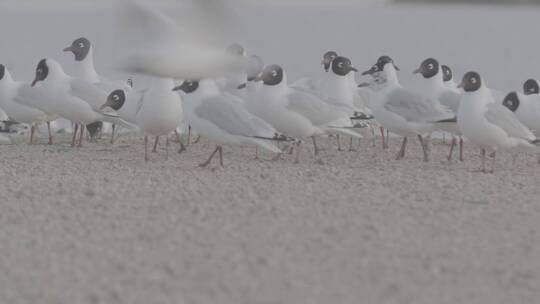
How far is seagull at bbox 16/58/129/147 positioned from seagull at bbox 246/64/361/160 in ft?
5.18

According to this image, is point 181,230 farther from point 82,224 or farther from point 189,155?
point 189,155

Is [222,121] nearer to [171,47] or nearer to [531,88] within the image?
[171,47]

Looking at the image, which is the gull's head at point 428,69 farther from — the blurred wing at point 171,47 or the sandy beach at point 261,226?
the blurred wing at point 171,47

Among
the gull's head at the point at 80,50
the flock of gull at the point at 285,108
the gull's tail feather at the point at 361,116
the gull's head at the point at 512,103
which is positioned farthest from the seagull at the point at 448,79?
the gull's head at the point at 80,50

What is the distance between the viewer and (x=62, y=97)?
11188 mm

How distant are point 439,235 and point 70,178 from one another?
10.6 feet

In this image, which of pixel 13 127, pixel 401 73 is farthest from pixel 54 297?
pixel 401 73

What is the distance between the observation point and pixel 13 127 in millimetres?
12039

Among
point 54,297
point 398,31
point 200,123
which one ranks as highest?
point 398,31

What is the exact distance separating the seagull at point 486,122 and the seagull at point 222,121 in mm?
1476

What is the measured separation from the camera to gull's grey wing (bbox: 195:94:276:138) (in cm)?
963

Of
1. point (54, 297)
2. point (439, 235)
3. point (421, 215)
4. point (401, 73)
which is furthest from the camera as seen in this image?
point (401, 73)

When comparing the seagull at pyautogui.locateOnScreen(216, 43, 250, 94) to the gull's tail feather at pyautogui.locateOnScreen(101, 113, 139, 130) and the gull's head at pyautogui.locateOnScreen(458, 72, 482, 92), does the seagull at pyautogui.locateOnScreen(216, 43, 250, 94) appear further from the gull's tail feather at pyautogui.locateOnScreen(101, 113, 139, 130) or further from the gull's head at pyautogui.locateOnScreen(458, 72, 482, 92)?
the gull's head at pyautogui.locateOnScreen(458, 72, 482, 92)

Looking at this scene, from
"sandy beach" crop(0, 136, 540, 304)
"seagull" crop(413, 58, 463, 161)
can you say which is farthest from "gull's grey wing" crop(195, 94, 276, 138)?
"seagull" crop(413, 58, 463, 161)
